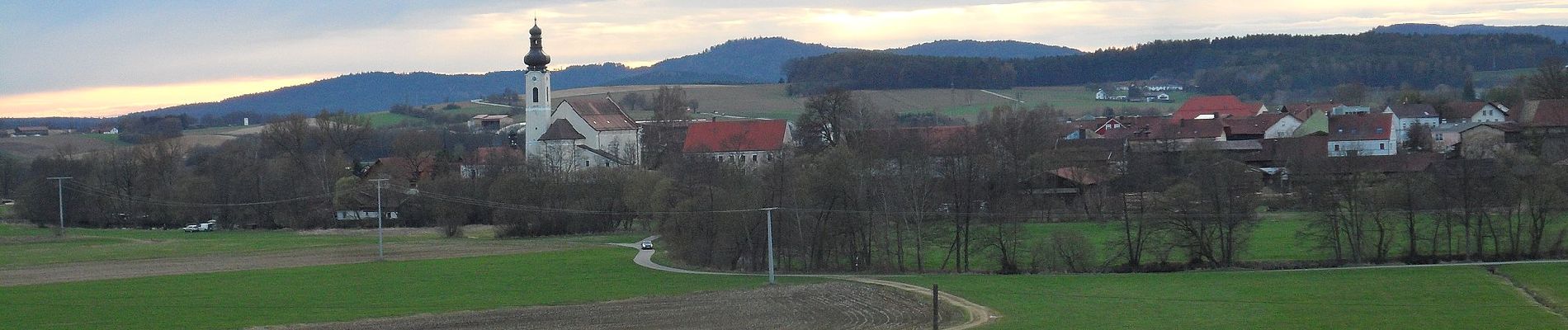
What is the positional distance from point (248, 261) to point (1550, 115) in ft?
234

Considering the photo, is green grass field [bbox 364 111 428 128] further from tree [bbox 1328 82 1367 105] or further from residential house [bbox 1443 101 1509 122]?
residential house [bbox 1443 101 1509 122]

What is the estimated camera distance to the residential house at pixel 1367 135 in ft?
318

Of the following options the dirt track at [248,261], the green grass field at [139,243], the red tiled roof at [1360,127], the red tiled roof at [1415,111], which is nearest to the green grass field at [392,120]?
the green grass field at [139,243]

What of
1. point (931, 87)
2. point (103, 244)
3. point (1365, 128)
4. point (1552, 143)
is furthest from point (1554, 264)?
point (931, 87)

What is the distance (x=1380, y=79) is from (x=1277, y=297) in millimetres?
162688

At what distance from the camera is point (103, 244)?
8181cm

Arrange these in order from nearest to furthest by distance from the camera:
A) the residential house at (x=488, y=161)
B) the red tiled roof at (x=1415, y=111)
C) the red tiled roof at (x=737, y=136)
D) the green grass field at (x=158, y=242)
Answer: the green grass field at (x=158, y=242), the residential house at (x=488, y=161), the red tiled roof at (x=737, y=136), the red tiled roof at (x=1415, y=111)

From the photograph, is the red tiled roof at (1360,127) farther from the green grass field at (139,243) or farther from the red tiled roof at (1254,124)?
the green grass field at (139,243)

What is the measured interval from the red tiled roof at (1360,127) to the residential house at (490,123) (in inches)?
3540

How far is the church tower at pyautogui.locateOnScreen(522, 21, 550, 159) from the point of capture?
119312 millimetres

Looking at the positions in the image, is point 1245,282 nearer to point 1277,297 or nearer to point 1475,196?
point 1277,297

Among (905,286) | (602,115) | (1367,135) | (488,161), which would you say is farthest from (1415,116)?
(905,286)

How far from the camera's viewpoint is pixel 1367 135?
321 ft

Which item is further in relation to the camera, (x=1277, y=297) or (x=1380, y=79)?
(x=1380, y=79)
